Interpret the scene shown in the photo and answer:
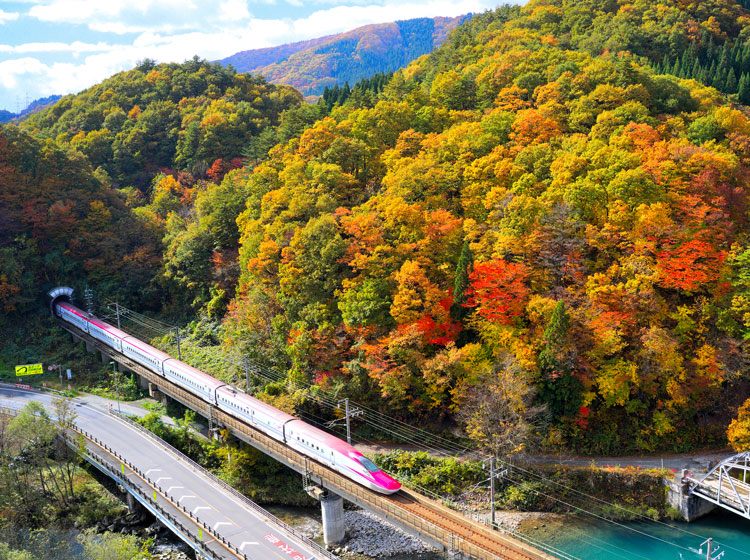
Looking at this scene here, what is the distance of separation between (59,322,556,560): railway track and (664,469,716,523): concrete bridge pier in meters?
9.89

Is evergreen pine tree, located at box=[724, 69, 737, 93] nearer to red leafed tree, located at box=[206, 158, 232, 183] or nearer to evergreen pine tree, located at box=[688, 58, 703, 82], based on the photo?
evergreen pine tree, located at box=[688, 58, 703, 82]

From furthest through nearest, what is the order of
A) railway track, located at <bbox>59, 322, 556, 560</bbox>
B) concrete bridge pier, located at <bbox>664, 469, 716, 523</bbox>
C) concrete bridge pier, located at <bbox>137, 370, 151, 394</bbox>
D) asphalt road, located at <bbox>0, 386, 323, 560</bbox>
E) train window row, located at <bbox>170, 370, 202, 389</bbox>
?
1. concrete bridge pier, located at <bbox>137, 370, 151, 394</bbox>
2. train window row, located at <bbox>170, 370, 202, 389</bbox>
3. concrete bridge pier, located at <bbox>664, 469, 716, 523</bbox>
4. asphalt road, located at <bbox>0, 386, 323, 560</bbox>
5. railway track, located at <bbox>59, 322, 556, 560</bbox>

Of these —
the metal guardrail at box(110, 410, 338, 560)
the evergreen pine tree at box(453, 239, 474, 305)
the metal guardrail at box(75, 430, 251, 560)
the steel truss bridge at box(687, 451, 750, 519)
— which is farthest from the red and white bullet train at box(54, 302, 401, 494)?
the steel truss bridge at box(687, 451, 750, 519)

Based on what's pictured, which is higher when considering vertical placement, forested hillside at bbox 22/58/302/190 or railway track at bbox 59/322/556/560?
forested hillside at bbox 22/58/302/190

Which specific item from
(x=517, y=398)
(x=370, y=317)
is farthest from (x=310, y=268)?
(x=517, y=398)

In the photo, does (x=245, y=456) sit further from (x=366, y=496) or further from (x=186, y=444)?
(x=366, y=496)

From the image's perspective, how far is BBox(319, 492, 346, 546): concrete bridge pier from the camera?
31.8 meters

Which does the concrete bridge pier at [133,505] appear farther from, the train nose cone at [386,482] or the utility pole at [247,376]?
the train nose cone at [386,482]

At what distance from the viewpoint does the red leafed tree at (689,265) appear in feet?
113

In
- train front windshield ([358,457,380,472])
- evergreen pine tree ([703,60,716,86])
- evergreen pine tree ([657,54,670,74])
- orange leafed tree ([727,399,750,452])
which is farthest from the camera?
evergreen pine tree ([657,54,670,74])

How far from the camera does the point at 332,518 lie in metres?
31.9

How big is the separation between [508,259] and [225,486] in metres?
22.9

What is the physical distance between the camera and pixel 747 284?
112ft

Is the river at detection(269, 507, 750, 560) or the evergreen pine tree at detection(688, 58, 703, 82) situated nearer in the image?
the river at detection(269, 507, 750, 560)
